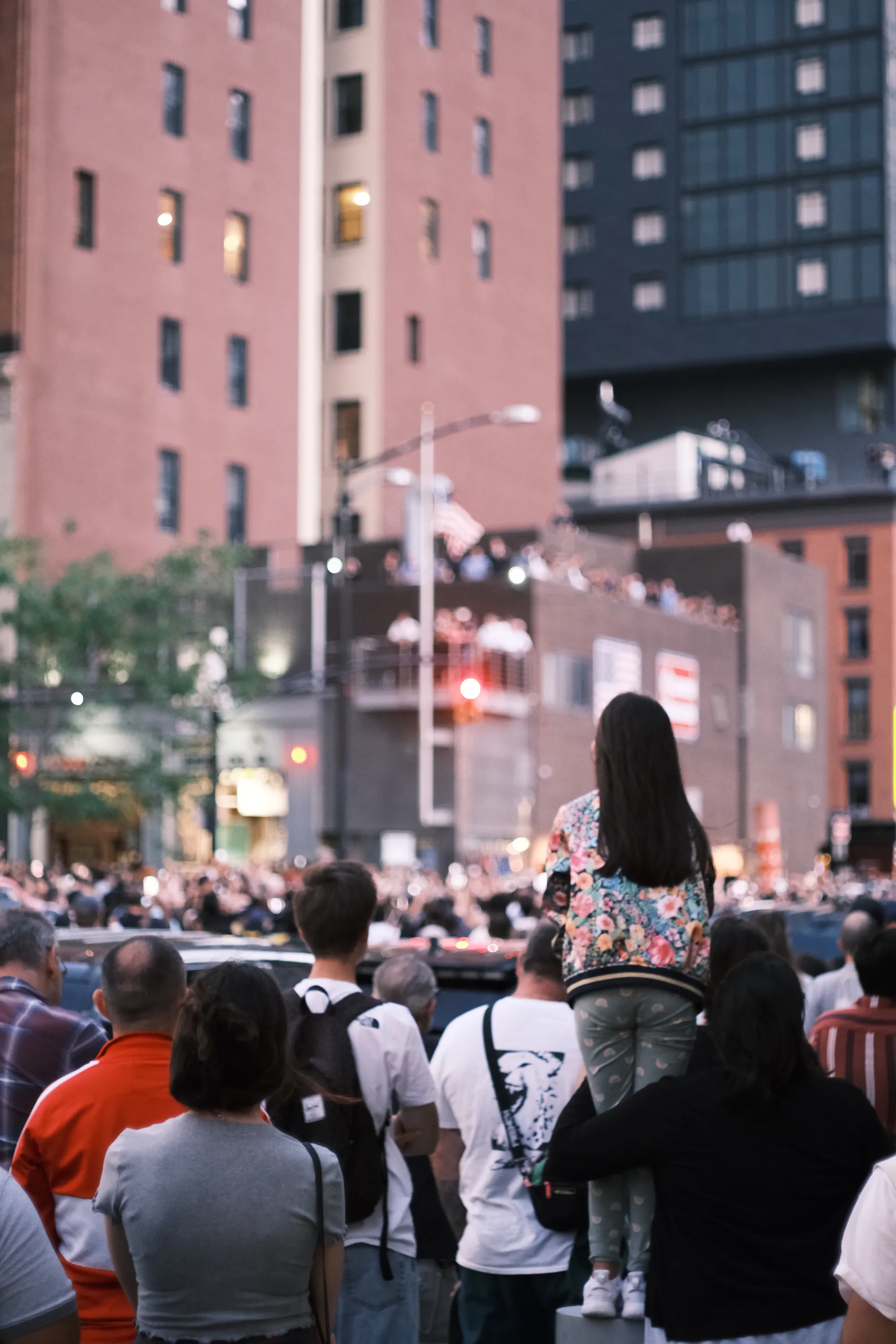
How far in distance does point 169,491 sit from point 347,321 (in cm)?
1186

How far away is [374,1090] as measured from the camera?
5902 millimetres

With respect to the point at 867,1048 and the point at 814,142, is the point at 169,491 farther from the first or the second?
the point at 814,142

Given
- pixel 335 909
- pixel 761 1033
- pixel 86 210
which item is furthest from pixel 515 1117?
pixel 86 210

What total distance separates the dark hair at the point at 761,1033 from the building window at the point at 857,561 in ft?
276

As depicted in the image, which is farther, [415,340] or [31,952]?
[415,340]

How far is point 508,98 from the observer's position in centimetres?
6862

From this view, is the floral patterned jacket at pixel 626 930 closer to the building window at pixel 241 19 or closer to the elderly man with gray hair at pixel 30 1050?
the elderly man with gray hair at pixel 30 1050

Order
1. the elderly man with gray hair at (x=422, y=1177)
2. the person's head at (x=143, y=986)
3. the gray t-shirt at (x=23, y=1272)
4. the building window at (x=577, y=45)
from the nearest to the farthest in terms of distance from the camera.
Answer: the gray t-shirt at (x=23, y=1272), the person's head at (x=143, y=986), the elderly man with gray hair at (x=422, y=1177), the building window at (x=577, y=45)

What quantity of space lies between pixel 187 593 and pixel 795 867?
39.5 meters

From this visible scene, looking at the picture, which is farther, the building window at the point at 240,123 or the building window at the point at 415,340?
the building window at the point at 415,340

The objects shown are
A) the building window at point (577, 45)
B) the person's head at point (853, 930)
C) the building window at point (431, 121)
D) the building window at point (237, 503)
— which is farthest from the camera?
the building window at point (577, 45)

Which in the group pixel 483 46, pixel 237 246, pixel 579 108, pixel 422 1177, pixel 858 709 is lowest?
pixel 422 1177

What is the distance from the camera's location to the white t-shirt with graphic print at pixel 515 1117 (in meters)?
6.37

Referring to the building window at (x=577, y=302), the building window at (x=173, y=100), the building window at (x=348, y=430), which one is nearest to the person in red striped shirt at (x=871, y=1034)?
the building window at (x=173, y=100)
